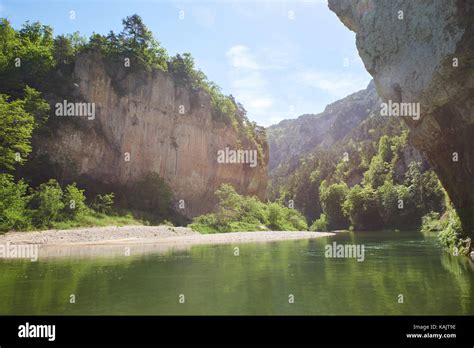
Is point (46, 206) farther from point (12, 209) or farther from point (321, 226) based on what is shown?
point (321, 226)

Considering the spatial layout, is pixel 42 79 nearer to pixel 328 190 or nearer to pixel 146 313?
pixel 146 313

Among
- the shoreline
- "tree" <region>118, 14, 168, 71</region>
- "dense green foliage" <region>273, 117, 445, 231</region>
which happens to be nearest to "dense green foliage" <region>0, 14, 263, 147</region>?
"tree" <region>118, 14, 168, 71</region>

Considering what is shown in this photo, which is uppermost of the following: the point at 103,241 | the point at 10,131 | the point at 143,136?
the point at 143,136

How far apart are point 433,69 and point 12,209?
29.2 meters

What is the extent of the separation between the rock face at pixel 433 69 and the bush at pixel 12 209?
1045 inches

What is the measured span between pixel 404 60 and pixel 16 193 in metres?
28.9

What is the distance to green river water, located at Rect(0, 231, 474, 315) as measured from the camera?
31.1 ft

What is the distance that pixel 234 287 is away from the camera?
Result: 12336 mm

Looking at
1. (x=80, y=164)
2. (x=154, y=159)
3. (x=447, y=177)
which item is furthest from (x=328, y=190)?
(x=447, y=177)

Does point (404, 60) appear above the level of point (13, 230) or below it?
above

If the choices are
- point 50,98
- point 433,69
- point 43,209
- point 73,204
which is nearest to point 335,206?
point 50,98

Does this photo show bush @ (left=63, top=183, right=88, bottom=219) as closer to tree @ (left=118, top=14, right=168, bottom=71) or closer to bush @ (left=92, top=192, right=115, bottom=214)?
bush @ (left=92, top=192, right=115, bottom=214)

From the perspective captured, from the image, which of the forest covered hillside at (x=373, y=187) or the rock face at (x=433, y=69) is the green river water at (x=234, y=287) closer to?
the rock face at (x=433, y=69)

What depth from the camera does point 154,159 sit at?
54.9 m
